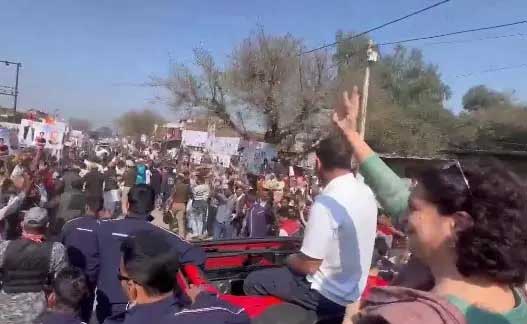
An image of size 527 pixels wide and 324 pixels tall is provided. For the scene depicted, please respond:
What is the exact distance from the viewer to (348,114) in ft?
7.39

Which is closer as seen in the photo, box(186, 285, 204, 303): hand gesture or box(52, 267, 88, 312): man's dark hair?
box(186, 285, 204, 303): hand gesture

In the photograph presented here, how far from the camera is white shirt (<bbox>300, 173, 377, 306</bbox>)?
252 centimetres

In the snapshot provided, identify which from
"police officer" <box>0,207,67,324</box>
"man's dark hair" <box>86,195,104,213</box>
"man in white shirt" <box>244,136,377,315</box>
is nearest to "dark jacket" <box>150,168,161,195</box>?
"man's dark hair" <box>86,195,104,213</box>

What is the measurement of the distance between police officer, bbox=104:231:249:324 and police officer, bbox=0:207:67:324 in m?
1.72

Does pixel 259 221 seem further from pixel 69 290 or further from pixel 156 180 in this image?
pixel 156 180

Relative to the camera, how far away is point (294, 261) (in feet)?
8.78

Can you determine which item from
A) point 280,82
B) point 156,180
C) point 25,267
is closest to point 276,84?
point 280,82

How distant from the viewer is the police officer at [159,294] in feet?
6.95

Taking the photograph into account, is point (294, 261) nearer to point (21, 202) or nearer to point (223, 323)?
point (223, 323)

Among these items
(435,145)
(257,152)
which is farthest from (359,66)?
(257,152)

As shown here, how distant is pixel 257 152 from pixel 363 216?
541 inches

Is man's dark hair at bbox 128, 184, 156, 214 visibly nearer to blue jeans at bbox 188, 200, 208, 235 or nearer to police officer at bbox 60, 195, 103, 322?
police officer at bbox 60, 195, 103, 322

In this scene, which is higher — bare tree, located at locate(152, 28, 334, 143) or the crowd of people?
bare tree, located at locate(152, 28, 334, 143)

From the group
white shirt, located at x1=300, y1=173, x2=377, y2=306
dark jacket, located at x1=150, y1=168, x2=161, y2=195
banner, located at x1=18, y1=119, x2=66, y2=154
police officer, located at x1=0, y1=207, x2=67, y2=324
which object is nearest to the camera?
white shirt, located at x1=300, y1=173, x2=377, y2=306
